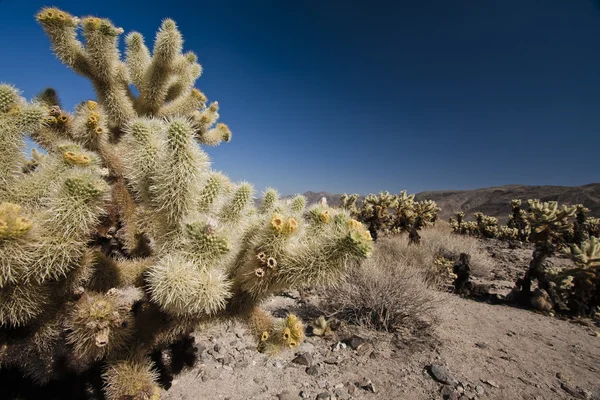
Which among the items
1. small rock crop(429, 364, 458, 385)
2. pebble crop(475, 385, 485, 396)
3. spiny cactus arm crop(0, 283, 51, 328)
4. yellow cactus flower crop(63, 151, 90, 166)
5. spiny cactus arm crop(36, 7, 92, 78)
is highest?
spiny cactus arm crop(36, 7, 92, 78)

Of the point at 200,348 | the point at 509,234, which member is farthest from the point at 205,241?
the point at 509,234

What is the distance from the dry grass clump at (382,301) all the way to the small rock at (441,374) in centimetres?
99

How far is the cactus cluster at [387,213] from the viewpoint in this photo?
901cm

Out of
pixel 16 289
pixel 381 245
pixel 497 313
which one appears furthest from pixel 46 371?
pixel 381 245

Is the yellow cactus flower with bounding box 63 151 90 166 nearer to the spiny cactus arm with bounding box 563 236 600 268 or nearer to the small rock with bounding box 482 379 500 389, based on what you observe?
the small rock with bounding box 482 379 500 389

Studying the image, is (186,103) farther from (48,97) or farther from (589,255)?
(589,255)

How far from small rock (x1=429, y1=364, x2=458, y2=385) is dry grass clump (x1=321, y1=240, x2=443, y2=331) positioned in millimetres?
991

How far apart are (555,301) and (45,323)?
837 cm

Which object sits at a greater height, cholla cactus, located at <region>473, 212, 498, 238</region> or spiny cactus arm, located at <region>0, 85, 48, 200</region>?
spiny cactus arm, located at <region>0, 85, 48, 200</region>

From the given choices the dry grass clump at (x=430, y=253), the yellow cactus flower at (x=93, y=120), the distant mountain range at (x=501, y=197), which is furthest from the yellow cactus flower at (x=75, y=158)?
the distant mountain range at (x=501, y=197)

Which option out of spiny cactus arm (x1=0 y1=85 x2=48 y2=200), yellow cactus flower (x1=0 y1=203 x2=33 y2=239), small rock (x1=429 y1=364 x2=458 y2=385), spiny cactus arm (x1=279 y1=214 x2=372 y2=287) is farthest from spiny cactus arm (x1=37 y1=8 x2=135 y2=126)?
small rock (x1=429 y1=364 x2=458 y2=385)

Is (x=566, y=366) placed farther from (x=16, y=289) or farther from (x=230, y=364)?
(x=16, y=289)

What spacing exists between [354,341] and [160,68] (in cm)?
461

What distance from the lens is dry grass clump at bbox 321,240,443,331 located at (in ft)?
15.1
